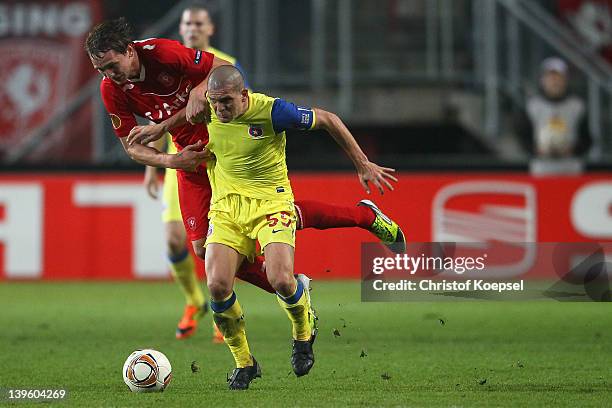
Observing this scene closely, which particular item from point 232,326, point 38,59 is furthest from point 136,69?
point 38,59

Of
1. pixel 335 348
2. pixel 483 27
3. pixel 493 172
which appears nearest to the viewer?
pixel 335 348

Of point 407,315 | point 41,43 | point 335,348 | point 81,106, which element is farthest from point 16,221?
point 335,348

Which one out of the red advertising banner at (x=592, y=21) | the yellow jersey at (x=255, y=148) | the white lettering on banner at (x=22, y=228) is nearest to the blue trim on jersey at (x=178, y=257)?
the yellow jersey at (x=255, y=148)

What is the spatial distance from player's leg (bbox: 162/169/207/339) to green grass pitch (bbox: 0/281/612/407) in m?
0.21

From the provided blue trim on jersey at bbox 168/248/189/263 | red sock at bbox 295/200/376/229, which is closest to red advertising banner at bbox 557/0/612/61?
blue trim on jersey at bbox 168/248/189/263

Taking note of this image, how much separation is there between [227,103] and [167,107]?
2.51 feet

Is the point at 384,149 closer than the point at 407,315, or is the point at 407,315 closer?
the point at 407,315

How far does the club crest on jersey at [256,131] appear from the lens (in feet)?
21.6

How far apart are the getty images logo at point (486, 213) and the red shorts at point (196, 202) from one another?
6112 millimetres

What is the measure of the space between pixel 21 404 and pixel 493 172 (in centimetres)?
828

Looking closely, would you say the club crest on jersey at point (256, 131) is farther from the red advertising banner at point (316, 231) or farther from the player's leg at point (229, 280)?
the red advertising banner at point (316, 231)

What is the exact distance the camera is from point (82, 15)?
16.1 metres

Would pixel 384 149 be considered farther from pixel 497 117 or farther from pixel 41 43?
pixel 41 43

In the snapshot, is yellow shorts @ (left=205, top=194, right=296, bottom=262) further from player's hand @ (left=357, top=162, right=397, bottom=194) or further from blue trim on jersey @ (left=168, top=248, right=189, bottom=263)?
blue trim on jersey @ (left=168, top=248, right=189, bottom=263)
